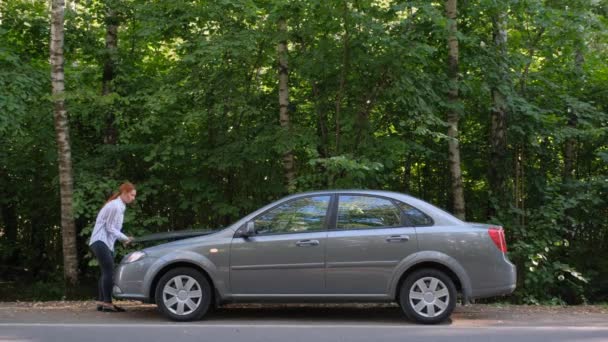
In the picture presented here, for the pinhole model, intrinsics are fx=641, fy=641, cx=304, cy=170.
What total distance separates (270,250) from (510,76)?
6891mm

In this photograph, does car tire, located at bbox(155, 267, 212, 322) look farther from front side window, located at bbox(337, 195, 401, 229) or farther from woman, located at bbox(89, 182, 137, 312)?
front side window, located at bbox(337, 195, 401, 229)

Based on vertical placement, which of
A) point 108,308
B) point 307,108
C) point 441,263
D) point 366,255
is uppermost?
point 307,108

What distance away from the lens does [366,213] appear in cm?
801

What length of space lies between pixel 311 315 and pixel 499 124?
6.78 metres

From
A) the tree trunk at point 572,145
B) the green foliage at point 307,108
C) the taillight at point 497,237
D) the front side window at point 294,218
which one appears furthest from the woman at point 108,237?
the tree trunk at point 572,145

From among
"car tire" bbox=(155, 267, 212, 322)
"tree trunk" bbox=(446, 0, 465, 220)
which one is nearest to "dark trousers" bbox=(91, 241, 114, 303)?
"car tire" bbox=(155, 267, 212, 322)

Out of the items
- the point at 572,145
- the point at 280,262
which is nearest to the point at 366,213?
the point at 280,262

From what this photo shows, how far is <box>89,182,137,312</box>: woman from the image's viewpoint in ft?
28.8

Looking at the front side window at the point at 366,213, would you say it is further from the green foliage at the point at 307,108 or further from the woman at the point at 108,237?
the woman at the point at 108,237

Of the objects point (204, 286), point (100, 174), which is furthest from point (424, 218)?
point (100, 174)

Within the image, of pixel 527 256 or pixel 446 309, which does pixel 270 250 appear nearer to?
pixel 446 309

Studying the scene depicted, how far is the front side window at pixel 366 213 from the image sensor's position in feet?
26.1

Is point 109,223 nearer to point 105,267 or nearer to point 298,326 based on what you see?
point 105,267

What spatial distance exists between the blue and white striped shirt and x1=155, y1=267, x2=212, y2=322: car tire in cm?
123
